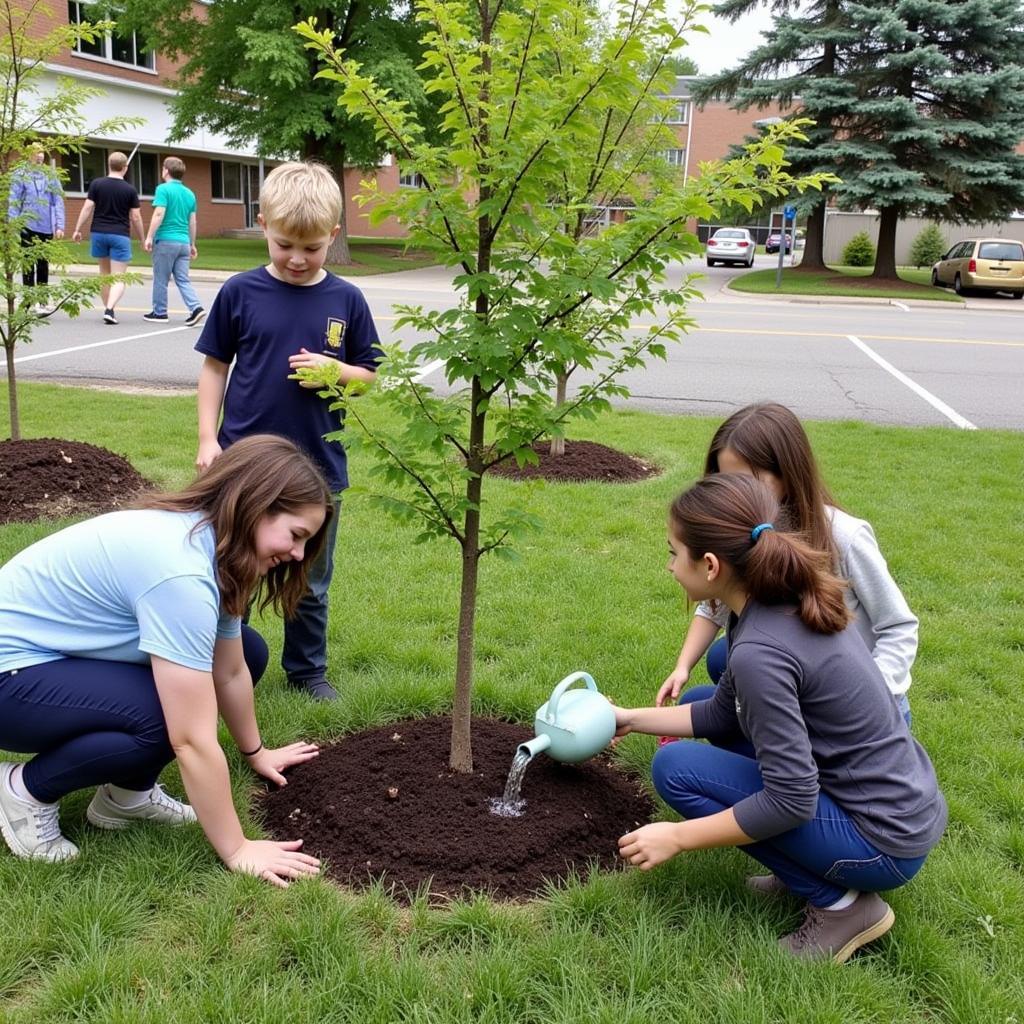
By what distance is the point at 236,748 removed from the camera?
123 inches

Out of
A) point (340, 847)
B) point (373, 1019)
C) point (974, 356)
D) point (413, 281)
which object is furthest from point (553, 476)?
point (413, 281)

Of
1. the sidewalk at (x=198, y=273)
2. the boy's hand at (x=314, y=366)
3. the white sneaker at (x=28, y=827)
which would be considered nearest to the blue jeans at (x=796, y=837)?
the boy's hand at (x=314, y=366)

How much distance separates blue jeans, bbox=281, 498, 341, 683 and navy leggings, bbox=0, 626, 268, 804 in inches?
37.1

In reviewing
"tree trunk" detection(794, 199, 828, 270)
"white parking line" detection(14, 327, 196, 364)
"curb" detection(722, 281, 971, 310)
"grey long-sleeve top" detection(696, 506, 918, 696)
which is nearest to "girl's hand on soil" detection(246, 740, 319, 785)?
"grey long-sleeve top" detection(696, 506, 918, 696)

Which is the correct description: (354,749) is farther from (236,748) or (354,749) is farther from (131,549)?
(131,549)

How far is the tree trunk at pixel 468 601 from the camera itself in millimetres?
2719

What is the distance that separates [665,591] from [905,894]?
223 centimetres

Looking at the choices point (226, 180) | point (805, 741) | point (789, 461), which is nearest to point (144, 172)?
point (226, 180)

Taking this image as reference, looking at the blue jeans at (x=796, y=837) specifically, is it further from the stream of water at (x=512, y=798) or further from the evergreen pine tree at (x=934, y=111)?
the evergreen pine tree at (x=934, y=111)

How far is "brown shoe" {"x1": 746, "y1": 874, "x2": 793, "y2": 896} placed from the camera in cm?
252

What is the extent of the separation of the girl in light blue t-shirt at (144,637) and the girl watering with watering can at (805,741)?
1.00 m

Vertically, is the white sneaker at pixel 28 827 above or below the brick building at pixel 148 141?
below

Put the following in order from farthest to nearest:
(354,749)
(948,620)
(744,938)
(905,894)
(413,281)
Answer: (413,281), (948,620), (354,749), (905,894), (744,938)

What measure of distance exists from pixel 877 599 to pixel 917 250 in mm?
40048
